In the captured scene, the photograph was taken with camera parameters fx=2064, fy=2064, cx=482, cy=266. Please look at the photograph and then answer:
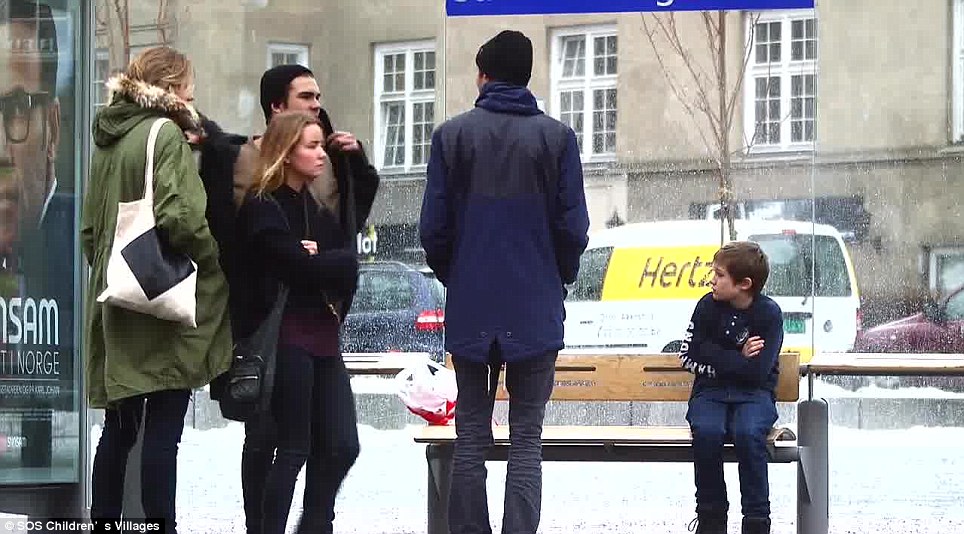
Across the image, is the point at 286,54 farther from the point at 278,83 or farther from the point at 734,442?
the point at 734,442

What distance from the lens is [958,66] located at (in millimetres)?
15828

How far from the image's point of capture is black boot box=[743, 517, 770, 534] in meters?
8.03

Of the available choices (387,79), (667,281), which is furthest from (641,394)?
(387,79)

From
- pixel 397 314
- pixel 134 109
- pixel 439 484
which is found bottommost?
pixel 439 484

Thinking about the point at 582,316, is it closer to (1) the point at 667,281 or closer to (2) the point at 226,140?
(1) the point at 667,281

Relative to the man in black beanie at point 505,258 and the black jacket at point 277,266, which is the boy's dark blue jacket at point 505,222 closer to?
the man in black beanie at point 505,258

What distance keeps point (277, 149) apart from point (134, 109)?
0.49 metres

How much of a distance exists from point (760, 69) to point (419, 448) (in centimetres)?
512

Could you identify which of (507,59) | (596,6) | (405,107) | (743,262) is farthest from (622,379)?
(405,107)

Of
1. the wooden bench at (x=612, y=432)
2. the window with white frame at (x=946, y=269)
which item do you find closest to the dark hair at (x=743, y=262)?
the wooden bench at (x=612, y=432)

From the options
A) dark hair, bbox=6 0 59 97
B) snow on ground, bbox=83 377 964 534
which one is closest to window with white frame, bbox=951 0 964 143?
snow on ground, bbox=83 377 964 534

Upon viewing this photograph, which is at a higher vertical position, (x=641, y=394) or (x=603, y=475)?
(x=641, y=394)

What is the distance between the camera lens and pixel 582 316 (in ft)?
35.4

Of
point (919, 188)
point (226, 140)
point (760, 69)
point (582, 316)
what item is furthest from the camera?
point (919, 188)
